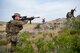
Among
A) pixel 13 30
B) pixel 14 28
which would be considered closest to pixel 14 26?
pixel 14 28

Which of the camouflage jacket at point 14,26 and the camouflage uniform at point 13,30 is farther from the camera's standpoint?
the camouflage uniform at point 13,30

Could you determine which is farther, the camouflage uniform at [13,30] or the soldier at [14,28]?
the camouflage uniform at [13,30]

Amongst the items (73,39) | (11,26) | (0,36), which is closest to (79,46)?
(73,39)

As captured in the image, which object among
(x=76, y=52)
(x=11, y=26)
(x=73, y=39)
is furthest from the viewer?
(x=73, y=39)

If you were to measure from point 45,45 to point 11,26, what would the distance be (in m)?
5.47

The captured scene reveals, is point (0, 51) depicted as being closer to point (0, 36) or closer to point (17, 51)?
point (17, 51)

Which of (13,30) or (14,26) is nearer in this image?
(14,26)

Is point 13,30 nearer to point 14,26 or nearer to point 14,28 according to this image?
point 14,28

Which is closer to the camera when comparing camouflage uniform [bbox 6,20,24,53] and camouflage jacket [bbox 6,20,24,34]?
camouflage jacket [bbox 6,20,24,34]

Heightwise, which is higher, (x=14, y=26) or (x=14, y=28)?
(x=14, y=26)

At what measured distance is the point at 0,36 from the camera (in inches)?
1292

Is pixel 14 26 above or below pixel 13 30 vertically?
above

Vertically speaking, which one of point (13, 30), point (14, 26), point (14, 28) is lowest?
point (13, 30)

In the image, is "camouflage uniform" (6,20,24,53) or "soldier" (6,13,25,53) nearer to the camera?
"soldier" (6,13,25,53)
